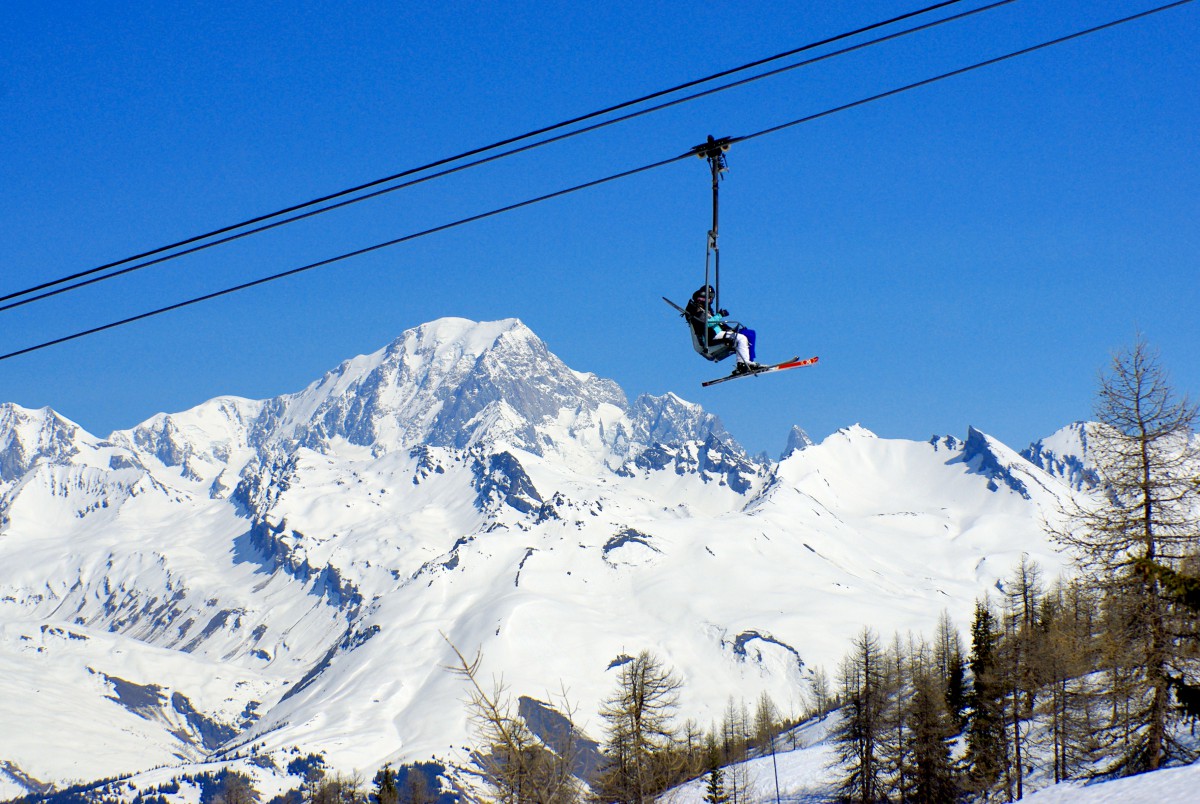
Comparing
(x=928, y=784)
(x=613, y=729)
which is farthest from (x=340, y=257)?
(x=928, y=784)

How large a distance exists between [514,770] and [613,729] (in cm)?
2752

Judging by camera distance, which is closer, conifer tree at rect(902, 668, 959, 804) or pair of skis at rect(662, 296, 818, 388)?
pair of skis at rect(662, 296, 818, 388)

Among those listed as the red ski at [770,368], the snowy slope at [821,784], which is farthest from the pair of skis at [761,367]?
the snowy slope at [821,784]

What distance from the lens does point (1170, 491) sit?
28328 millimetres

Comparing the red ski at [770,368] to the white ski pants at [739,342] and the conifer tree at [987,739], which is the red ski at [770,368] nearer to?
the white ski pants at [739,342]

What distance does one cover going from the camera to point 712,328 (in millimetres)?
19969

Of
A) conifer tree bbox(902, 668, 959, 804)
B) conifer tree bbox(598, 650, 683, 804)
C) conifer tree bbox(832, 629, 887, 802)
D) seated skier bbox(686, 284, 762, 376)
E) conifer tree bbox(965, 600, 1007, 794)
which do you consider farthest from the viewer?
conifer tree bbox(832, 629, 887, 802)

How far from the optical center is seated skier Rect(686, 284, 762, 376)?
1978cm

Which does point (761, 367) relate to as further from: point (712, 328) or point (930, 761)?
point (930, 761)

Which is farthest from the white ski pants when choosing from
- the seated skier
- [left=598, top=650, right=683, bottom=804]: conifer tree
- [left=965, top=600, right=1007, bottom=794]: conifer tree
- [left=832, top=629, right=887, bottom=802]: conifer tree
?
[left=832, top=629, right=887, bottom=802]: conifer tree

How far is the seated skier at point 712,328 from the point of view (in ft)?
64.9

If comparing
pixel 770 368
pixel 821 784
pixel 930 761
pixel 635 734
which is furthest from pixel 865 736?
pixel 770 368

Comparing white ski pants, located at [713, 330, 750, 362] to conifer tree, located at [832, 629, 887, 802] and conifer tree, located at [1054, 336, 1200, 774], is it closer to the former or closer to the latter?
conifer tree, located at [1054, 336, 1200, 774]

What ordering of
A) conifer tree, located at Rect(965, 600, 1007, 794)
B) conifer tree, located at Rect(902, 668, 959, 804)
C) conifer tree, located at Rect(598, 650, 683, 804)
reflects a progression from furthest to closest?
conifer tree, located at Rect(902, 668, 959, 804) < conifer tree, located at Rect(965, 600, 1007, 794) < conifer tree, located at Rect(598, 650, 683, 804)
